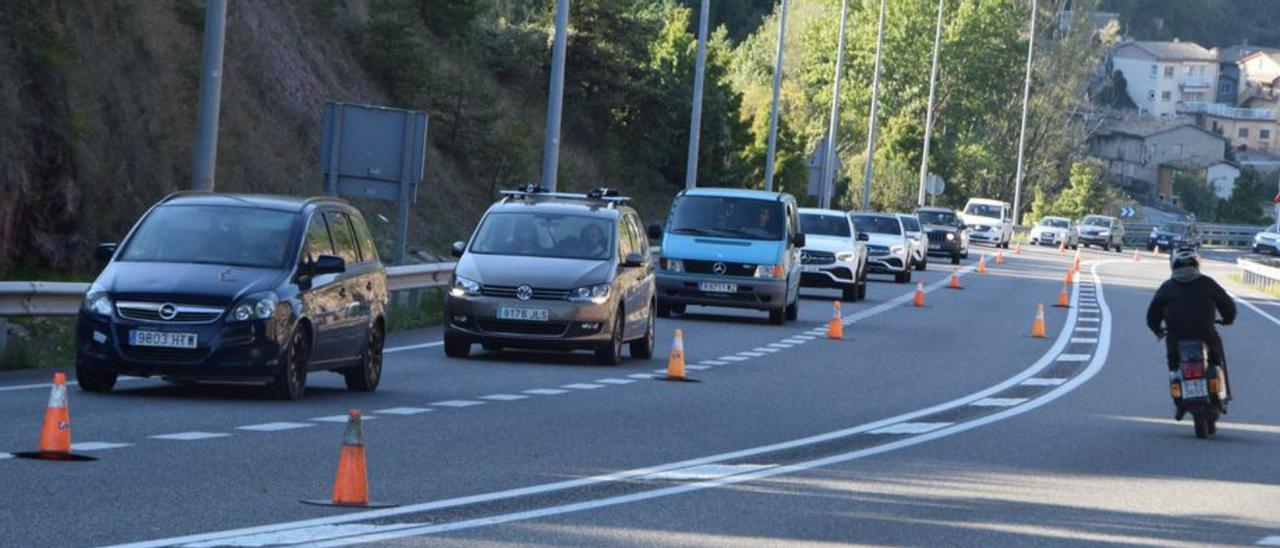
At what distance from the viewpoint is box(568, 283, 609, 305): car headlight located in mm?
23266

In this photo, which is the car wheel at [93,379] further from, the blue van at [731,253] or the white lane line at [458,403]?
the blue van at [731,253]

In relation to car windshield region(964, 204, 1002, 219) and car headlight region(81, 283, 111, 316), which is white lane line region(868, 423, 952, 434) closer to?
car headlight region(81, 283, 111, 316)

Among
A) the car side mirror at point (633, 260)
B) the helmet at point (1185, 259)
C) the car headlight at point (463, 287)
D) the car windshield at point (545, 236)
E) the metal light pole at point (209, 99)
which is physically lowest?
the car headlight at point (463, 287)

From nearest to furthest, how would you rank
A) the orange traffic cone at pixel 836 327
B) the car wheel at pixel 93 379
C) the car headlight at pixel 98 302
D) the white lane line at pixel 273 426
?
the white lane line at pixel 273 426 → the car headlight at pixel 98 302 → the car wheel at pixel 93 379 → the orange traffic cone at pixel 836 327

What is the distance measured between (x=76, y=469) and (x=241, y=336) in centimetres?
459

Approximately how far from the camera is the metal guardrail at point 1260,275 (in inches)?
2518

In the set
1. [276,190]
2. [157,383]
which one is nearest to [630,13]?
[276,190]

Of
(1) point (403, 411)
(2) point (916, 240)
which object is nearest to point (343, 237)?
(1) point (403, 411)

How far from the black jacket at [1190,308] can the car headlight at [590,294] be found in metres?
6.42

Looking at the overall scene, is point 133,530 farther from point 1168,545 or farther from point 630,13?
point 630,13

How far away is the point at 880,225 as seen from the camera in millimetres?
53750

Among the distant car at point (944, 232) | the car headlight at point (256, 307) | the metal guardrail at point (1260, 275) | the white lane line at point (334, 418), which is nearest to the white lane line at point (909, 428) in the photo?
the white lane line at point (334, 418)

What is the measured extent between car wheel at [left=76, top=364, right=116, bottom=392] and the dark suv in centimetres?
1

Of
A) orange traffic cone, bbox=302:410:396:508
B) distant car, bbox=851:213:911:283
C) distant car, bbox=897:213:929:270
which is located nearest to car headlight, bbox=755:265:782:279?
distant car, bbox=851:213:911:283
